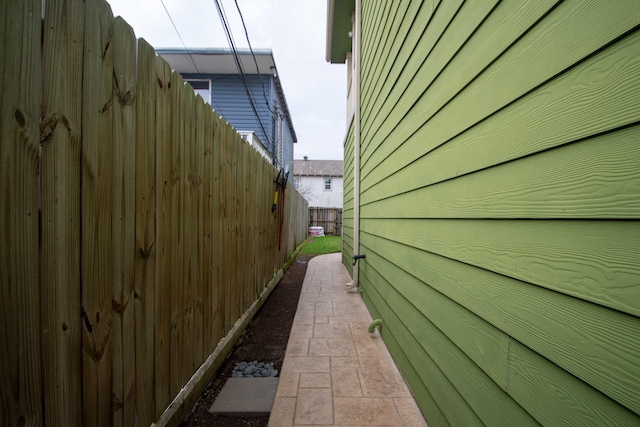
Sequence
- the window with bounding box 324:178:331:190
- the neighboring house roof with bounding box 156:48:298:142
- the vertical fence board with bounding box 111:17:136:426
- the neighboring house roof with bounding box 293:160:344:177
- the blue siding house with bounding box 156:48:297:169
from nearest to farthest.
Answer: the vertical fence board with bounding box 111:17:136:426 → the neighboring house roof with bounding box 156:48:298:142 → the blue siding house with bounding box 156:48:297:169 → the neighboring house roof with bounding box 293:160:344:177 → the window with bounding box 324:178:331:190

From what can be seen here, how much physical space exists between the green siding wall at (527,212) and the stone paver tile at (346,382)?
0.37 meters

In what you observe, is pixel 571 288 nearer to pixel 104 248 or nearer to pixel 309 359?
pixel 104 248

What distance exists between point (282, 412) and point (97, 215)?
1.42 meters

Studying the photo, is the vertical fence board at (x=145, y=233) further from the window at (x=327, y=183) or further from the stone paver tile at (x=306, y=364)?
the window at (x=327, y=183)

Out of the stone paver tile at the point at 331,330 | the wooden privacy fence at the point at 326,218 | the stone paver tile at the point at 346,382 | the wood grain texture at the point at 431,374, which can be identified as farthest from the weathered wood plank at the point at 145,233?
the wooden privacy fence at the point at 326,218

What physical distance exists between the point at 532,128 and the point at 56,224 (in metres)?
1.39

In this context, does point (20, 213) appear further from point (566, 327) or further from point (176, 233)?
point (566, 327)

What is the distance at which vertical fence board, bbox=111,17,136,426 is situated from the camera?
102 centimetres

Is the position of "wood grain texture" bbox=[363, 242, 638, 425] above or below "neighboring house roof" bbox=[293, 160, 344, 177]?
below

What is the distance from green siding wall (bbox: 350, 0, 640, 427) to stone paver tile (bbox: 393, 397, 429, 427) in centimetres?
8

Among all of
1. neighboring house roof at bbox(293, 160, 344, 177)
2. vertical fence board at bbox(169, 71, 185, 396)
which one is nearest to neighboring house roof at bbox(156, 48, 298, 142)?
vertical fence board at bbox(169, 71, 185, 396)

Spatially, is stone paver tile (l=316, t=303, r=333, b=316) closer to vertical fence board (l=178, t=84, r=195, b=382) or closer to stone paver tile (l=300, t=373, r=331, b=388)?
stone paver tile (l=300, t=373, r=331, b=388)

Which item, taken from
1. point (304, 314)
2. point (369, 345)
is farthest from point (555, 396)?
point (304, 314)

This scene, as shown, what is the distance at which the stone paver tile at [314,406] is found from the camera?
1.57 metres
